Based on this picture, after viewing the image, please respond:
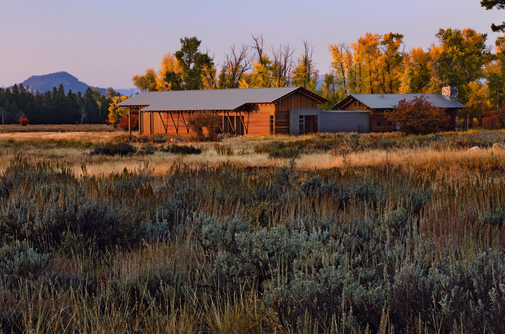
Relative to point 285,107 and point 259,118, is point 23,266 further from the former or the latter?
point 285,107

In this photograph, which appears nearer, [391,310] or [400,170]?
[391,310]

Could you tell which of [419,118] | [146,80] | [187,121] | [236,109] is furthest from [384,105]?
[146,80]

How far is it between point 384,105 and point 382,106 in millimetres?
501

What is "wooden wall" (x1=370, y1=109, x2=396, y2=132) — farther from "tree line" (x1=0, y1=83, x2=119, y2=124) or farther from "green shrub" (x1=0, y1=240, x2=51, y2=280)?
"tree line" (x1=0, y1=83, x2=119, y2=124)

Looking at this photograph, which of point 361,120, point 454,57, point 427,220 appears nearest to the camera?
point 427,220

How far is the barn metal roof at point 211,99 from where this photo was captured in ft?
142

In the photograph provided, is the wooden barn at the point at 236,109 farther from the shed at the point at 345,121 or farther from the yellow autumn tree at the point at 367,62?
the yellow autumn tree at the point at 367,62

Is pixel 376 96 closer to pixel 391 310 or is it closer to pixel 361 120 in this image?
pixel 361 120

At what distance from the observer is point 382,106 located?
49.2m

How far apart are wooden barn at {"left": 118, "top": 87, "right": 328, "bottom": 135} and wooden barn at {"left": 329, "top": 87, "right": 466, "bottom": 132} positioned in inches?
272

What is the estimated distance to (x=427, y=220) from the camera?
15.4 ft

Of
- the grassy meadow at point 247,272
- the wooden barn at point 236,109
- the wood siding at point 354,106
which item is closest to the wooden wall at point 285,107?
→ the wooden barn at point 236,109

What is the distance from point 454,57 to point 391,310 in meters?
69.4

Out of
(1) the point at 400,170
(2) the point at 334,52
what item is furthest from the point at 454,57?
(1) the point at 400,170
